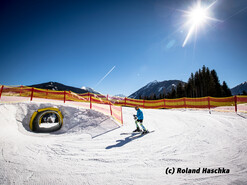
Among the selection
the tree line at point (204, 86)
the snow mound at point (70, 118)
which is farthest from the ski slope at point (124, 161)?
the tree line at point (204, 86)

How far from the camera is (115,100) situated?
1759cm

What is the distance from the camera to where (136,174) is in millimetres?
2404

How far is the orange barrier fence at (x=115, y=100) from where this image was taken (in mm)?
10320

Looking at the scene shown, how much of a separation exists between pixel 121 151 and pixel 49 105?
6.62 meters

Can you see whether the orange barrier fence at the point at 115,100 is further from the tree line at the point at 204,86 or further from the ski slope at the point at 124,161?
the tree line at the point at 204,86

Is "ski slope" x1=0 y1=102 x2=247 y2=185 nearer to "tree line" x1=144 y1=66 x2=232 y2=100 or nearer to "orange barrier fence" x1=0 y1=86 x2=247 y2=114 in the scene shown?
"orange barrier fence" x1=0 y1=86 x2=247 y2=114

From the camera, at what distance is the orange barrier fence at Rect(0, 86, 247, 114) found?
33.9 ft

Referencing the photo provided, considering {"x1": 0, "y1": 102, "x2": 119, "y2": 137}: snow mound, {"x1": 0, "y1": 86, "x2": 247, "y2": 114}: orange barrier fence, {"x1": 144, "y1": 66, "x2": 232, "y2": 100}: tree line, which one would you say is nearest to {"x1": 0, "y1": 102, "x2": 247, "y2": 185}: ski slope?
{"x1": 0, "y1": 102, "x2": 119, "y2": 137}: snow mound

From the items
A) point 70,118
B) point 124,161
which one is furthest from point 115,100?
point 124,161

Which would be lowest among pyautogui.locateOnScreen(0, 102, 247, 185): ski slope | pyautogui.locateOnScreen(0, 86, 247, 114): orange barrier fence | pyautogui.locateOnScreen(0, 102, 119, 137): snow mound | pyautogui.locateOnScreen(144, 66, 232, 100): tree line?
pyautogui.locateOnScreen(0, 102, 247, 185): ski slope

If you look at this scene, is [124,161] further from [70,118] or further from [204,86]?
[204,86]

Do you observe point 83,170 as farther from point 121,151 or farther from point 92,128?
point 92,128

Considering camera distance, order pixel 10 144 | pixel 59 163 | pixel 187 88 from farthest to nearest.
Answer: pixel 187 88 → pixel 10 144 → pixel 59 163

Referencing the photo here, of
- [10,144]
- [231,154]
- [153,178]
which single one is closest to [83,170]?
[153,178]
